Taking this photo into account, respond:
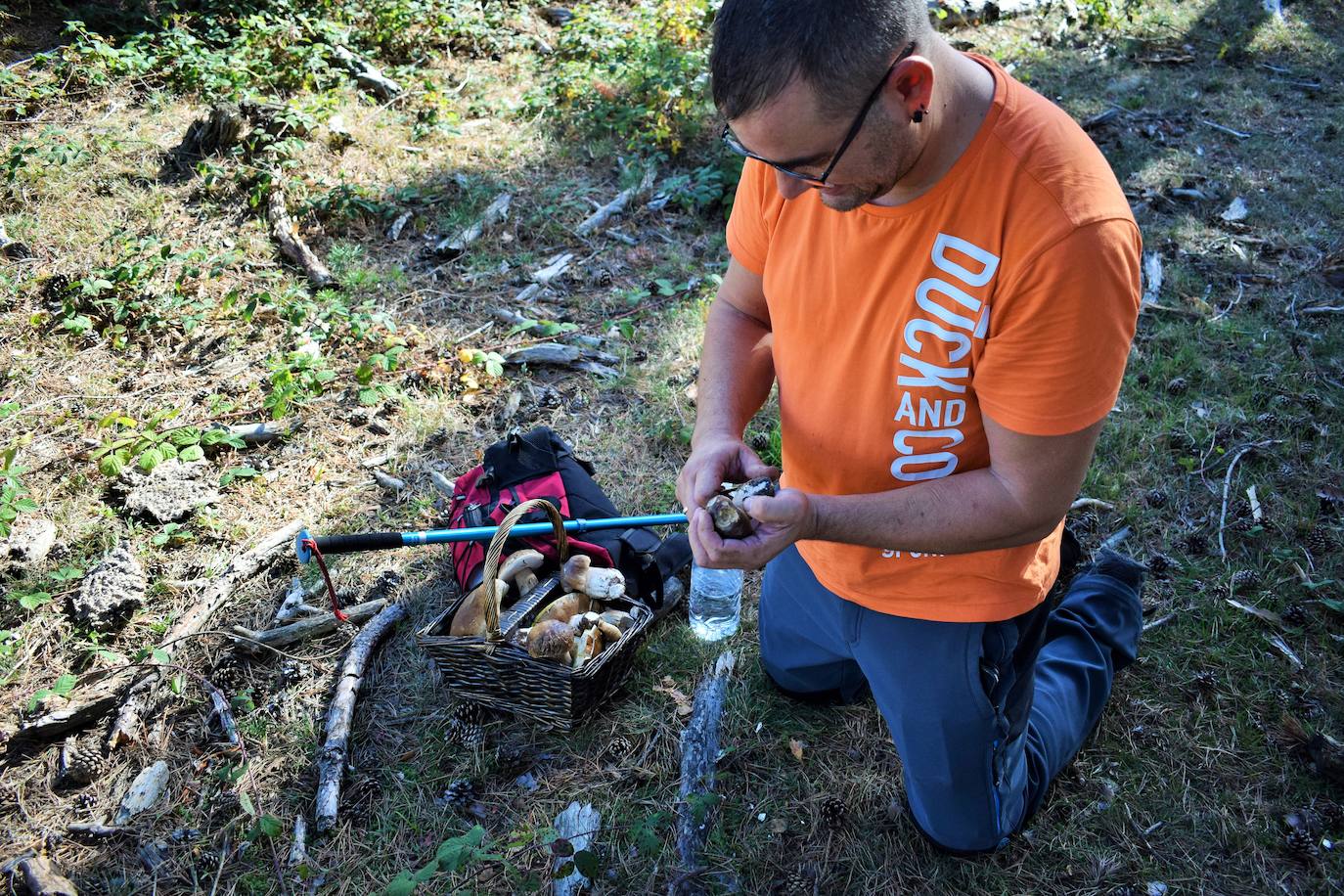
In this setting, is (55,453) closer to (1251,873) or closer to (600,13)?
(1251,873)

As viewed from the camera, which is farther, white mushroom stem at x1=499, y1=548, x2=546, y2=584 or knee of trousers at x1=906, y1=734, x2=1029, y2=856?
white mushroom stem at x1=499, y1=548, x2=546, y2=584

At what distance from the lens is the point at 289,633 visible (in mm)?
3365

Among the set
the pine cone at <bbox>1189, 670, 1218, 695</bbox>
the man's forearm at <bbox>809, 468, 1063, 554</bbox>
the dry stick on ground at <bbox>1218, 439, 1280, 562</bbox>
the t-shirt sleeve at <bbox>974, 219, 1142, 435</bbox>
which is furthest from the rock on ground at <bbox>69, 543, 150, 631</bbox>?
the dry stick on ground at <bbox>1218, 439, 1280, 562</bbox>

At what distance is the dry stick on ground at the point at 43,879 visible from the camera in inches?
101

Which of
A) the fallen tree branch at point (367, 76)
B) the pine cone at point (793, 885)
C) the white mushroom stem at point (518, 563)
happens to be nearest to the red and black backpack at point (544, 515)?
the white mushroom stem at point (518, 563)

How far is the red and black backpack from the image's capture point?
3449 mm

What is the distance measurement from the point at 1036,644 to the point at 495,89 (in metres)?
6.92

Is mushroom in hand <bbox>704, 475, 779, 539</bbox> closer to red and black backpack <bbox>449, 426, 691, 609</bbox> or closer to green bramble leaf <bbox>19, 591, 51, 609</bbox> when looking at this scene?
red and black backpack <bbox>449, 426, 691, 609</bbox>

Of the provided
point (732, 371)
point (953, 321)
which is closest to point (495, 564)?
point (732, 371)

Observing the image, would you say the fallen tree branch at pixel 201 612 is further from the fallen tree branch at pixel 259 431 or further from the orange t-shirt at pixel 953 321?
the orange t-shirt at pixel 953 321

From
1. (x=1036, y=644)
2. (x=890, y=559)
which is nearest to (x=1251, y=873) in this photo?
(x=1036, y=644)

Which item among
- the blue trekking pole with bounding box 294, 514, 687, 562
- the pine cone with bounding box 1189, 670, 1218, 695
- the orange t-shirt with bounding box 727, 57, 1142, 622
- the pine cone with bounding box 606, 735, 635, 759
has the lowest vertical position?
the pine cone with bounding box 606, 735, 635, 759

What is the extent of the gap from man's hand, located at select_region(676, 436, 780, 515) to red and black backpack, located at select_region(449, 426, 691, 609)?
110 cm

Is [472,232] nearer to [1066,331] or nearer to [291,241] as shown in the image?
[291,241]
